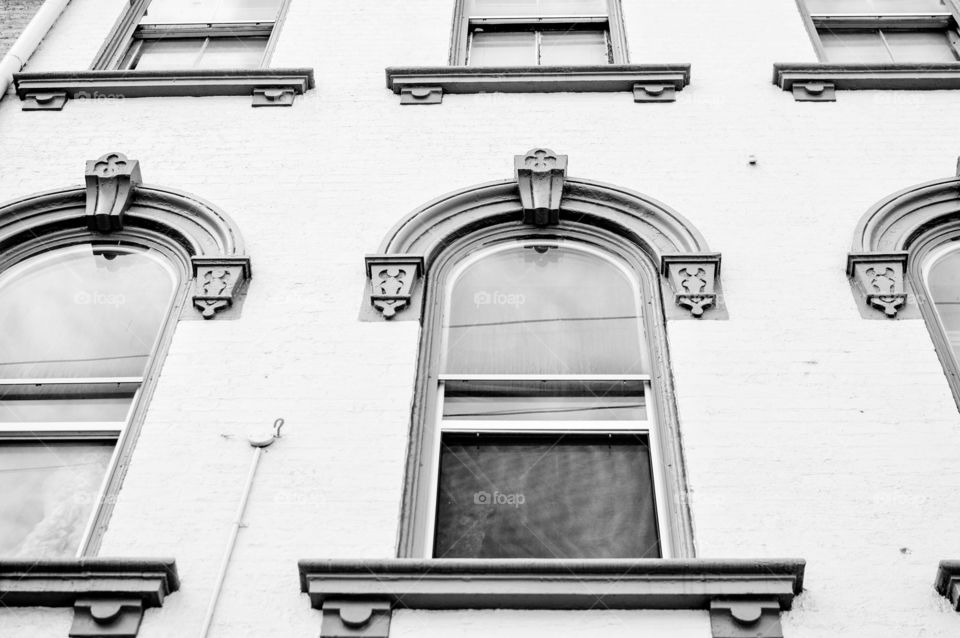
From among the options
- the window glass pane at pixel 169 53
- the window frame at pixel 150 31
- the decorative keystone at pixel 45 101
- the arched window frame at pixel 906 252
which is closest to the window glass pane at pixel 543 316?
the arched window frame at pixel 906 252

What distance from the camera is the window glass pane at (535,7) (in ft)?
Answer: 36.1

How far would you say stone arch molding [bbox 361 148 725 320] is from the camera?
756cm

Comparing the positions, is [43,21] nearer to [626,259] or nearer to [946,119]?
[626,259]

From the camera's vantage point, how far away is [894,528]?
19.7 ft

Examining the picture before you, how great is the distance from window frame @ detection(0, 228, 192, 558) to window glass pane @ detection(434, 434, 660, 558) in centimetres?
191

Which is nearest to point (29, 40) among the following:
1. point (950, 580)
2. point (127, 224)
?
point (127, 224)

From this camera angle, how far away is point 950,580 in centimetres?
554

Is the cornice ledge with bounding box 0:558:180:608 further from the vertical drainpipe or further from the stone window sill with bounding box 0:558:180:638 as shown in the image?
the vertical drainpipe

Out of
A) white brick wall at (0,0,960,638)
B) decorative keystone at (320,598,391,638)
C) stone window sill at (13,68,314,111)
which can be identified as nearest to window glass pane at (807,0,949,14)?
white brick wall at (0,0,960,638)

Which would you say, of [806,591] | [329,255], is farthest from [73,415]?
[806,591]

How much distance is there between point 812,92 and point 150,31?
644cm

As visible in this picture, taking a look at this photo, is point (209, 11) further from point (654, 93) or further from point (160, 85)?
point (654, 93)

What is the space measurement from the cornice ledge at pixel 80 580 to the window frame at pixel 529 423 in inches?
51.8

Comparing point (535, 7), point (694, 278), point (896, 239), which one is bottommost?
point (694, 278)
